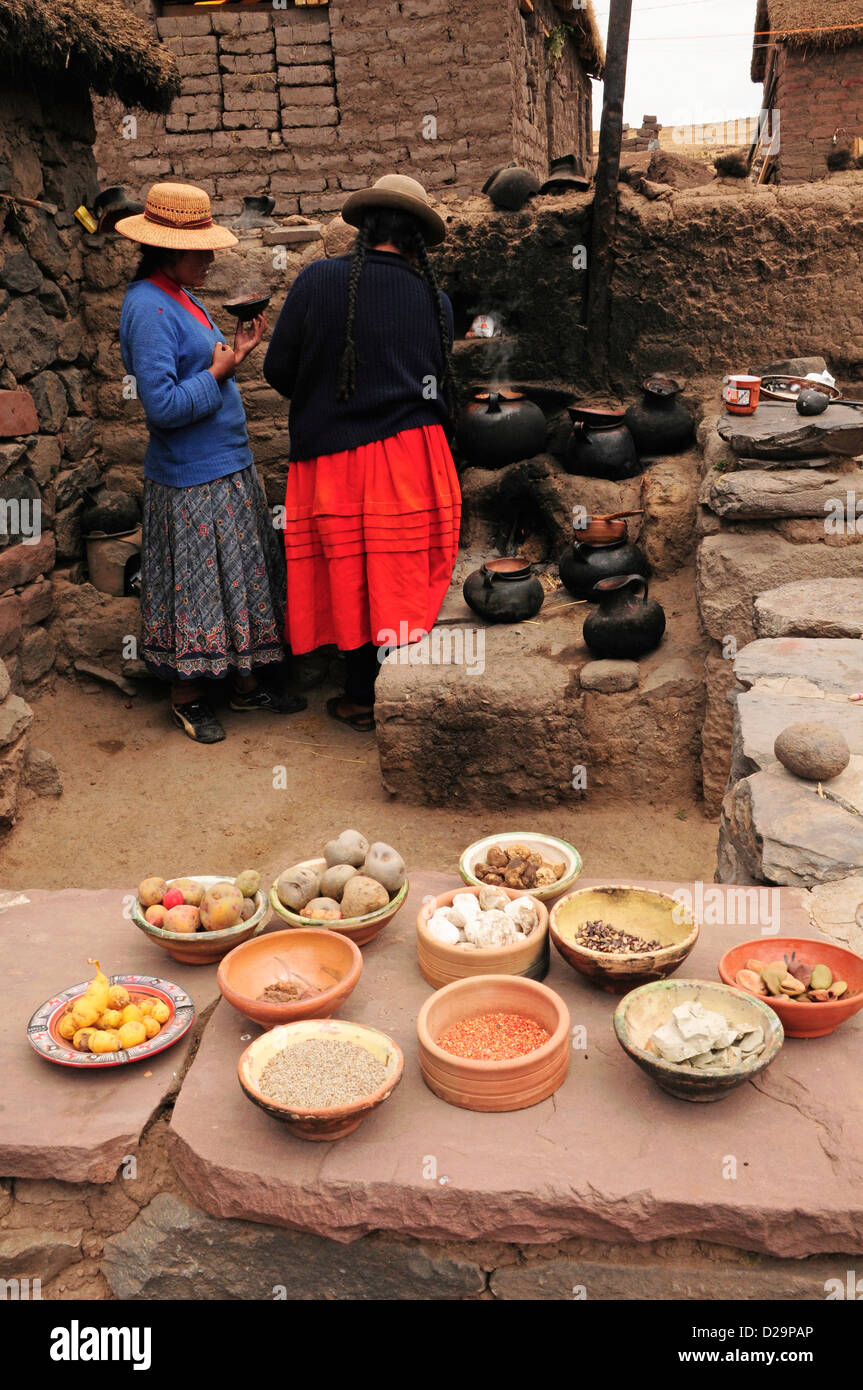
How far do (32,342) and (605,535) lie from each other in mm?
2719

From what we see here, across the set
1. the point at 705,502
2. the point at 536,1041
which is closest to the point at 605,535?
the point at 705,502

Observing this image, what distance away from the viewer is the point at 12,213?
4590 millimetres

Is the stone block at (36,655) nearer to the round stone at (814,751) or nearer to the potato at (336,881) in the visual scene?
the potato at (336,881)

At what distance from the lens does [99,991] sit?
192cm

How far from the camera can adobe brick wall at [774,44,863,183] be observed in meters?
8.70

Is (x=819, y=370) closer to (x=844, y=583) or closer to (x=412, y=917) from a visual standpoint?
(x=844, y=583)

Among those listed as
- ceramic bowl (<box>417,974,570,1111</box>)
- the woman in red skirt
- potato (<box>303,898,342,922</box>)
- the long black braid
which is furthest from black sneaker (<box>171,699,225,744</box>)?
ceramic bowl (<box>417,974,570,1111</box>)

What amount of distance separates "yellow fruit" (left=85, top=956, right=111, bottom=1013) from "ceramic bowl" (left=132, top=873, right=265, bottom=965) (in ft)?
0.41

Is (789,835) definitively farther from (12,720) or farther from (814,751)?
(12,720)

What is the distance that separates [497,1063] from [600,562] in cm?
330

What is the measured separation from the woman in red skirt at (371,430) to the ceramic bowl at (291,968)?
8.75ft

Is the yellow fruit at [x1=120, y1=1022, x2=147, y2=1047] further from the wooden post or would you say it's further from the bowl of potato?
the wooden post

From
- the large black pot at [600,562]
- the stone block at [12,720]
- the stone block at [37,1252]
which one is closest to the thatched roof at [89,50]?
the stone block at [12,720]

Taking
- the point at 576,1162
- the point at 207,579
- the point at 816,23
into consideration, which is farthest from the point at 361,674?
the point at 816,23
